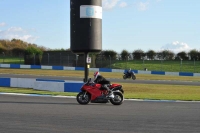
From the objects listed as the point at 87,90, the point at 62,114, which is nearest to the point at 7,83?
the point at 87,90

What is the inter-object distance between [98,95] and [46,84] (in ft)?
27.4

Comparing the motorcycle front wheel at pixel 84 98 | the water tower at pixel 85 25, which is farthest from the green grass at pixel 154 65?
the motorcycle front wheel at pixel 84 98

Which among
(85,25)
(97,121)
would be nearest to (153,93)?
(85,25)

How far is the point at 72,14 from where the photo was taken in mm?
20172

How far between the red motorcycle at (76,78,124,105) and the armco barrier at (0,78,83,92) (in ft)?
20.7

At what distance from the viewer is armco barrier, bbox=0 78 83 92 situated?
21.5 meters

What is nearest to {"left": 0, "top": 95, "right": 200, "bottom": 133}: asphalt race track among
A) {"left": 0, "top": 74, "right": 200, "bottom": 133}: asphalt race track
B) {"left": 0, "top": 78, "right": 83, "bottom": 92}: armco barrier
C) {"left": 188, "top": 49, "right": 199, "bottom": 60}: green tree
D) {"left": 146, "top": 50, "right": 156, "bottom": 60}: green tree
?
{"left": 0, "top": 74, "right": 200, "bottom": 133}: asphalt race track

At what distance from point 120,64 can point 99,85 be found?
43.2 m

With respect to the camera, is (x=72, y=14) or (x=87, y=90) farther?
(x=72, y=14)

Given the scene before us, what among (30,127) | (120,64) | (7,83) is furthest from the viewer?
(120,64)

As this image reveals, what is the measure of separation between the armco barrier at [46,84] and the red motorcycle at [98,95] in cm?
632

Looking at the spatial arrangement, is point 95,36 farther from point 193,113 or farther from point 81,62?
point 81,62

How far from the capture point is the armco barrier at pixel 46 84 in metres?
21.5

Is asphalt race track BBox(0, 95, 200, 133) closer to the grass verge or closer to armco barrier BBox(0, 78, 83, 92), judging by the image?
the grass verge
